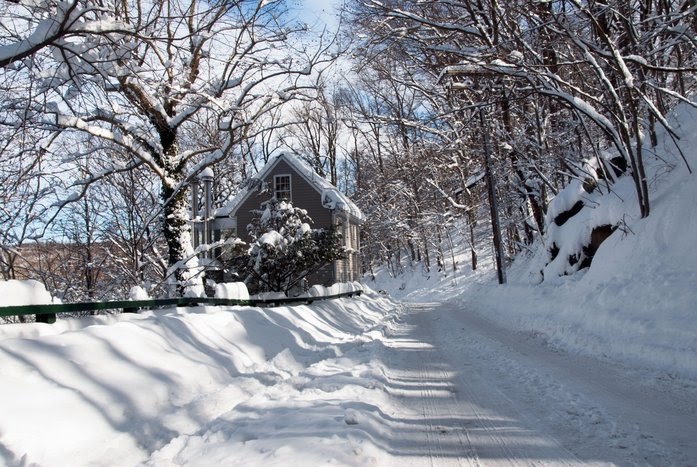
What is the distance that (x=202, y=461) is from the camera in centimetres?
369

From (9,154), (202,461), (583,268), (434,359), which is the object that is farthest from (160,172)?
(583,268)

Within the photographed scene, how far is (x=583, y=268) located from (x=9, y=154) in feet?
45.9

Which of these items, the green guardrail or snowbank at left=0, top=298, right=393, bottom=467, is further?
the green guardrail

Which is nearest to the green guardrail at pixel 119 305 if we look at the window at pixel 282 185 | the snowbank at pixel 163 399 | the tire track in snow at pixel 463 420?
the snowbank at pixel 163 399

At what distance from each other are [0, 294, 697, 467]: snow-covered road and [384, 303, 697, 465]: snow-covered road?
2cm

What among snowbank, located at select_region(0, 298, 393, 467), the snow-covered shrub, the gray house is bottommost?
snowbank, located at select_region(0, 298, 393, 467)

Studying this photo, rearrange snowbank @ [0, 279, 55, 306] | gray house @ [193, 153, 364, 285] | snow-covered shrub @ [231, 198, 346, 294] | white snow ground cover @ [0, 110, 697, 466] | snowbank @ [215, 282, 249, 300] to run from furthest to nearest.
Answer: gray house @ [193, 153, 364, 285], snow-covered shrub @ [231, 198, 346, 294], snowbank @ [215, 282, 249, 300], snowbank @ [0, 279, 55, 306], white snow ground cover @ [0, 110, 697, 466]

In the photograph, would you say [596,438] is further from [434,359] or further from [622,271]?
[622,271]

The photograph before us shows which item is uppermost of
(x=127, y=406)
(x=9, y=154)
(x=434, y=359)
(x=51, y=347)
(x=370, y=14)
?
(x=370, y=14)

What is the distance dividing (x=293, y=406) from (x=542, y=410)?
7.68 ft

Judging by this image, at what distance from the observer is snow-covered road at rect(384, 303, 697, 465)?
3.82 meters

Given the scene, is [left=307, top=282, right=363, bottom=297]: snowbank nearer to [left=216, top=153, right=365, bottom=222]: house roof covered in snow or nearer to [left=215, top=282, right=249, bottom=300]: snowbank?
[left=215, top=282, right=249, bottom=300]: snowbank

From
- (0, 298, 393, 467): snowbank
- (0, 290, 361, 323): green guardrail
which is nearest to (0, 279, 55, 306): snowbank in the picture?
(0, 290, 361, 323): green guardrail

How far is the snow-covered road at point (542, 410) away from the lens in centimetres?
382
